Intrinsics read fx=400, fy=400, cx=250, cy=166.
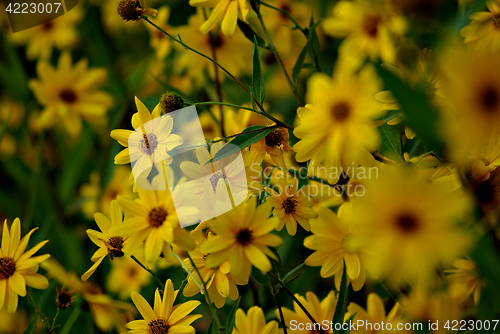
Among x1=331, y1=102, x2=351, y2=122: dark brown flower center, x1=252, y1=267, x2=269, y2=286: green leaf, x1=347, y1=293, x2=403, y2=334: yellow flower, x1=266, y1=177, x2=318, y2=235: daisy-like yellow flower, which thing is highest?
x1=331, y1=102, x2=351, y2=122: dark brown flower center

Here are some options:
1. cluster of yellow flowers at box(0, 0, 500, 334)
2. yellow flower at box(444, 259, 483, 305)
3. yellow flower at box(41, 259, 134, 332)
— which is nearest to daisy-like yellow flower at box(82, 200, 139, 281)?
cluster of yellow flowers at box(0, 0, 500, 334)

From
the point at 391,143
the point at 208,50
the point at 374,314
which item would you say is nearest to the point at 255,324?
the point at 374,314

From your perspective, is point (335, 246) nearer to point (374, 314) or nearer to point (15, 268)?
point (374, 314)

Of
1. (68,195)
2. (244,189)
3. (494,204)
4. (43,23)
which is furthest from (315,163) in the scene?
(43,23)

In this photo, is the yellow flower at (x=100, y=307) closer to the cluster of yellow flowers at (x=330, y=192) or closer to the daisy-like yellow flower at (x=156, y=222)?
the cluster of yellow flowers at (x=330, y=192)

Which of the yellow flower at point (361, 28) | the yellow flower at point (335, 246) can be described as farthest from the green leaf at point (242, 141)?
the yellow flower at point (361, 28)

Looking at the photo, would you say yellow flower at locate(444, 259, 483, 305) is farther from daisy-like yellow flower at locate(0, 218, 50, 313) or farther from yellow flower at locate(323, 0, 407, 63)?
daisy-like yellow flower at locate(0, 218, 50, 313)
